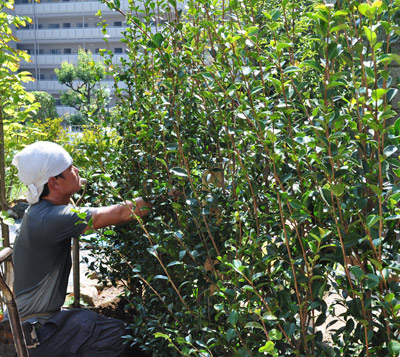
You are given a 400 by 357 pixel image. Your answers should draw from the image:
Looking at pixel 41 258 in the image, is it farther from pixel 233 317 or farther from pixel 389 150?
pixel 389 150

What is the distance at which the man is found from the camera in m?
3.16

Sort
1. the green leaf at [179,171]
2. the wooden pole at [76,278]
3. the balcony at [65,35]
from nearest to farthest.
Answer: the green leaf at [179,171]
the wooden pole at [76,278]
the balcony at [65,35]

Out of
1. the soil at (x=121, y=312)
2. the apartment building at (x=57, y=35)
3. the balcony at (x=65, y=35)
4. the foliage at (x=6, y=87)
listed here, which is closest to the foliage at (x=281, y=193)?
the soil at (x=121, y=312)

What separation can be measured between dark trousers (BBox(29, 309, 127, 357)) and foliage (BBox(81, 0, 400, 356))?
0.90 ft

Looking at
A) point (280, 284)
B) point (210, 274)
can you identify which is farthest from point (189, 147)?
point (280, 284)

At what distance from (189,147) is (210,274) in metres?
0.57

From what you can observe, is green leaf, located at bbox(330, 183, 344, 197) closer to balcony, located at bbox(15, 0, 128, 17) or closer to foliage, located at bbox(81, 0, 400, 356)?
foliage, located at bbox(81, 0, 400, 356)

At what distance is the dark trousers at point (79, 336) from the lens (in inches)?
124

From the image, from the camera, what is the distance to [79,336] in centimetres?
322

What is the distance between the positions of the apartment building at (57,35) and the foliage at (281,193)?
5483 cm

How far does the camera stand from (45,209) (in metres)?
3.25

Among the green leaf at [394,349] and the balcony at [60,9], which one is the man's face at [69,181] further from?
the balcony at [60,9]

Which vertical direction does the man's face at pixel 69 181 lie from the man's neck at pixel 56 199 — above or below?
above

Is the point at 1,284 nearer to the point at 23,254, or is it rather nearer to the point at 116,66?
the point at 23,254
